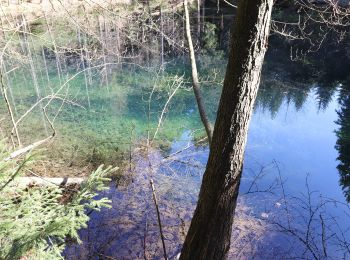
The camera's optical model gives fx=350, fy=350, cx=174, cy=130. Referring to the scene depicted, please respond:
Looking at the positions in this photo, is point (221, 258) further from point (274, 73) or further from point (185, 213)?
point (274, 73)

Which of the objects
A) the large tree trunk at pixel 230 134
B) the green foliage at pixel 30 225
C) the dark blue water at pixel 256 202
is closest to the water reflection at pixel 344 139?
the dark blue water at pixel 256 202

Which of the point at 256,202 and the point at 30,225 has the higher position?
the point at 30,225

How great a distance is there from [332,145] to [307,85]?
475 cm

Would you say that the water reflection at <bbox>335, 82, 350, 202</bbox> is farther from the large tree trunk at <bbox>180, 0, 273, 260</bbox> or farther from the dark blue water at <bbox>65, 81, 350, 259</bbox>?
the large tree trunk at <bbox>180, 0, 273, 260</bbox>

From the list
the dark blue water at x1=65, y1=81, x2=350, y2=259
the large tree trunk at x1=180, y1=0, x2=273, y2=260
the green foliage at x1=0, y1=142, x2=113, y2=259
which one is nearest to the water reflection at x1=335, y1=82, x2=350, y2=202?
the dark blue water at x1=65, y1=81, x2=350, y2=259

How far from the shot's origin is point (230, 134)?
299 centimetres

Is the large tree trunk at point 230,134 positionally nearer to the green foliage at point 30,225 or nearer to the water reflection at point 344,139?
the green foliage at point 30,225

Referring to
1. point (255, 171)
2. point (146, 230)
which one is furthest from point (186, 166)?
point (146, 230)

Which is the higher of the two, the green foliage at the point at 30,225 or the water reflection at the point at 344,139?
the green foliage at the point at 30,225

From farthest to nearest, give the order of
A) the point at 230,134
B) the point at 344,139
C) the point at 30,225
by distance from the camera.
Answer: the point at 344,139
the point at 30,225
the point at 230,134

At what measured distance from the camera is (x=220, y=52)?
17828 mm

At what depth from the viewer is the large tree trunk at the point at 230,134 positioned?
2.66 metres

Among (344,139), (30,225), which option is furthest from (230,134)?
(344,139)

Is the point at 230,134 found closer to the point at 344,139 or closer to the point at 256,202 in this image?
the point at 256,202
